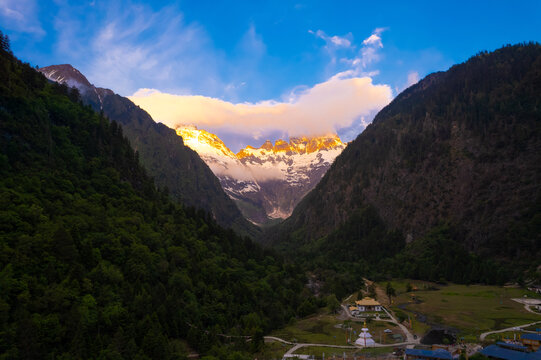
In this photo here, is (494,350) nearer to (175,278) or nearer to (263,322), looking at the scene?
(263,322)

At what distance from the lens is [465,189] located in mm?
148625

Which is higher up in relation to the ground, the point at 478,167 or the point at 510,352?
the point at 478,167

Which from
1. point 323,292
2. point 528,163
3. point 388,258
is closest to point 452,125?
point 528,163

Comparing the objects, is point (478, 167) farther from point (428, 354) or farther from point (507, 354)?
point (428, 354)

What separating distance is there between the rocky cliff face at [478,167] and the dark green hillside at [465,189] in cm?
37

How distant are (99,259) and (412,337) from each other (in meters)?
51.6

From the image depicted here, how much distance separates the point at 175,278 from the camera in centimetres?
6531

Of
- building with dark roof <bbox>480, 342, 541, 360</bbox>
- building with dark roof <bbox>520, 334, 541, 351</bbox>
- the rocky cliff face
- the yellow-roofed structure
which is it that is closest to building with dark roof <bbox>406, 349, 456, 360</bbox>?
building with dark roof <bbox>480, 342, 541, 360</bbox>

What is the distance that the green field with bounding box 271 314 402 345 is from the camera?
6328cm

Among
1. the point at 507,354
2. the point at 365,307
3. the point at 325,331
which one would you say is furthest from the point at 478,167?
the point at 507,354

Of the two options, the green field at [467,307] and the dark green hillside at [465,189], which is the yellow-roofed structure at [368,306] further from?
the dark green hillside at [465,189]

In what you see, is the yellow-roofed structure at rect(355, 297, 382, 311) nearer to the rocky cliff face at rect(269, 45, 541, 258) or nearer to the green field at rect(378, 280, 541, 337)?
the green field at rect(378, 280, 541, 337)

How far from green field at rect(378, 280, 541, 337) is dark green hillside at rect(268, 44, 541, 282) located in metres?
12.3

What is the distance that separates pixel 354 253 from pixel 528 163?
73.9 meters
